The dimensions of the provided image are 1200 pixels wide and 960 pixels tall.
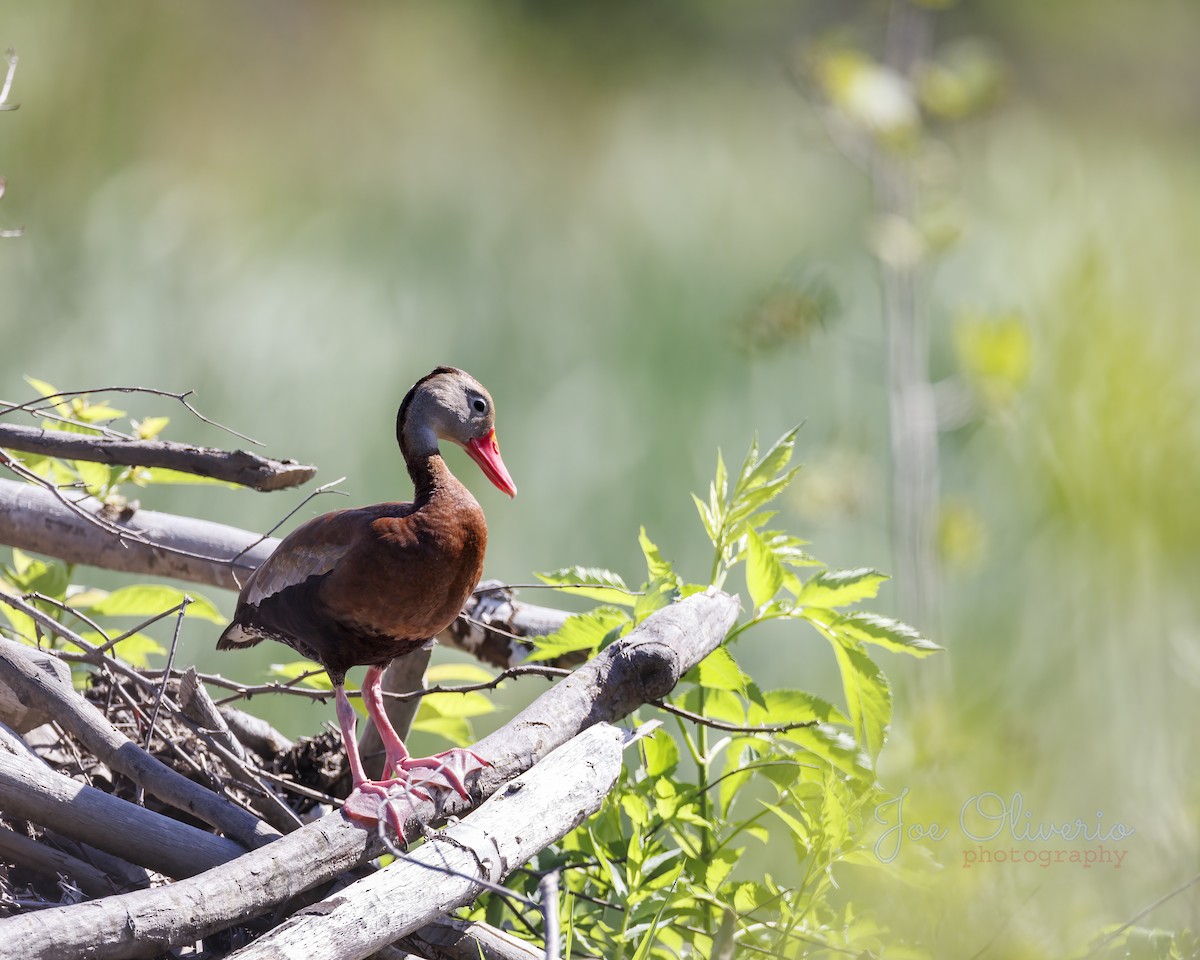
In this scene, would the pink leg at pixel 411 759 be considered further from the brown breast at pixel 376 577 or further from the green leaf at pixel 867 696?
the green leaf at pixel 867 696

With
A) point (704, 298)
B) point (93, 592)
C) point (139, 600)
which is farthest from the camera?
point (704, 298)

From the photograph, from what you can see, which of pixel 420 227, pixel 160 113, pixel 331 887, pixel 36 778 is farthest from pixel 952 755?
pixel 160 113

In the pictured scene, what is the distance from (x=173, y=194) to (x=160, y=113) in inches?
22.1

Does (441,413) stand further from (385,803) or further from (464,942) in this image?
(464,942)

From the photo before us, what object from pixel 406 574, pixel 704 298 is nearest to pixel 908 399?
pixel 406 574

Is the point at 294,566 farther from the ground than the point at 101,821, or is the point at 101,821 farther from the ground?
the point at 294,566

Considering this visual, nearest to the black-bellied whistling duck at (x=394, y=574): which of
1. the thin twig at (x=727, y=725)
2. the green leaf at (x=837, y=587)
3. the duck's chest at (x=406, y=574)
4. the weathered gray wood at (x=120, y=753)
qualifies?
the duck's chest at (x=406, y=574)

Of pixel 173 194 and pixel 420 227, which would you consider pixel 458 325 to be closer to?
pixel 420 227

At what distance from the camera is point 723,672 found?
1066 mm

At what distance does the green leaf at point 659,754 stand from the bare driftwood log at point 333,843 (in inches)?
4.0

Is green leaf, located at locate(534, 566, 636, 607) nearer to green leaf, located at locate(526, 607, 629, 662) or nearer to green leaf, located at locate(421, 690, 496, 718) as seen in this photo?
green leaf, located at locate(526, 607, 629, 662)

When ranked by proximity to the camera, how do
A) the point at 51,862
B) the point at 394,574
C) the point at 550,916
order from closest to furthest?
the point at 550,916
the point at 51,862
the point at 394,574

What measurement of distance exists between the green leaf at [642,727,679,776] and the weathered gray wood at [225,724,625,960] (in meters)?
0.15

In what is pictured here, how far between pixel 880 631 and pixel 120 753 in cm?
69
